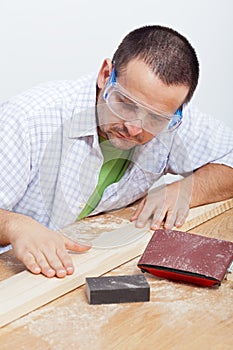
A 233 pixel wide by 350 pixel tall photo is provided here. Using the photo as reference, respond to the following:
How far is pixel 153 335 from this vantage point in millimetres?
1180

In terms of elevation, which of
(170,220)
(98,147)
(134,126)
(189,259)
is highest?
(134,126)

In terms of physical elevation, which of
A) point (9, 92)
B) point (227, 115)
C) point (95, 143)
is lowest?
point (227, 115)

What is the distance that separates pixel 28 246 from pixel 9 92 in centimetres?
131

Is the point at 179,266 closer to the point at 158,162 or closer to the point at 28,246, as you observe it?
the point at 28,246

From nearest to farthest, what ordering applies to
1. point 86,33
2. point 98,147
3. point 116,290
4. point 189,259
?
point 116,290
point 189,259
point 98,147
point 86,33

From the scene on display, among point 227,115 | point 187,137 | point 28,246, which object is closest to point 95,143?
point 28,246

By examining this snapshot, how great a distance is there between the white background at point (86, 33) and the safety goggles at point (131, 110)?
110 centimetres

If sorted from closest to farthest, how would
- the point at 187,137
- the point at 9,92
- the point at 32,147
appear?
1. the point at 32,147
2. the point at 187,137
3. the point at 9,92

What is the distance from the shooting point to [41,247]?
145cm

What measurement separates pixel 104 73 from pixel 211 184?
602mm

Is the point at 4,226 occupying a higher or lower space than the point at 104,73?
lower

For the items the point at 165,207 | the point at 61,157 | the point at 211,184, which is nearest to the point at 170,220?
the point at 165,207

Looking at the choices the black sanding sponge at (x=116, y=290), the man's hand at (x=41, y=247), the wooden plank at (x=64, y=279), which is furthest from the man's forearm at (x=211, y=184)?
the black sanding sponge at (x=116, y=290)

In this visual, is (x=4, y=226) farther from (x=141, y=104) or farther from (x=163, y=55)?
(x=163, y=55)
